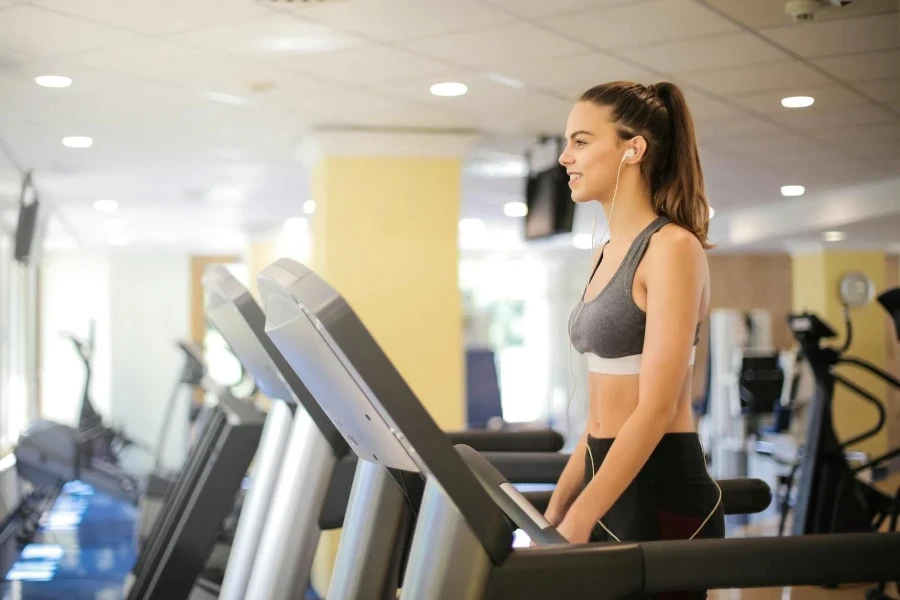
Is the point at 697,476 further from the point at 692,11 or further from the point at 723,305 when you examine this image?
the point at 723,305

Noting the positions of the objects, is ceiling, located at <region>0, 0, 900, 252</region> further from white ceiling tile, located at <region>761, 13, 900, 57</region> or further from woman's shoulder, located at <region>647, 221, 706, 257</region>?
woman's shoulder, located at <region>647, 221, 706, 257</region>

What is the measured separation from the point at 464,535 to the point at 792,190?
6.77 metres

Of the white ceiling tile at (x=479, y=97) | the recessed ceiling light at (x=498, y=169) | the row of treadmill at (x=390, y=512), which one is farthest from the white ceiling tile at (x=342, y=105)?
the row of treadmill at (x=390, y=512)

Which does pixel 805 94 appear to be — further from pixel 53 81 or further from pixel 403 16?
pixel 53 81

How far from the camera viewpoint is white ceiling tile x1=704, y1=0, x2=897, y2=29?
294 cm

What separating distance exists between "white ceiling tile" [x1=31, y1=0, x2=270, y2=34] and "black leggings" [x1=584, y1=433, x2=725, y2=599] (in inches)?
81.1

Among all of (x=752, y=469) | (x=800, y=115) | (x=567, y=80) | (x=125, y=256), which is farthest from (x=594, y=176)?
(x=125, y=256)

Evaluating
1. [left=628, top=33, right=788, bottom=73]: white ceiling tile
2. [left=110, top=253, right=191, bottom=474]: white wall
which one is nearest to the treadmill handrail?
[left=628, top=33, right=788, bottom=73]: white ceiling tile

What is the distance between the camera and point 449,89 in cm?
406

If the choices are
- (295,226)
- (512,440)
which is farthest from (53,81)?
(295,226)

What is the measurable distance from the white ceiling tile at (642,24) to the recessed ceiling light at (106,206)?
518 centimetres

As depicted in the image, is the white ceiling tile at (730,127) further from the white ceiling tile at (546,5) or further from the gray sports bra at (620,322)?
the gray sports bra at (620,322)

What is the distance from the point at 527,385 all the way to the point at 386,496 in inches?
430

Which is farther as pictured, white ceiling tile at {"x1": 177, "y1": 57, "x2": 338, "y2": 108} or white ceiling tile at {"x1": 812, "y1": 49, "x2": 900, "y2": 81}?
white ceiling tile at {"x1": 177, "y1": 57, "x2": 338, "y2": 108}
